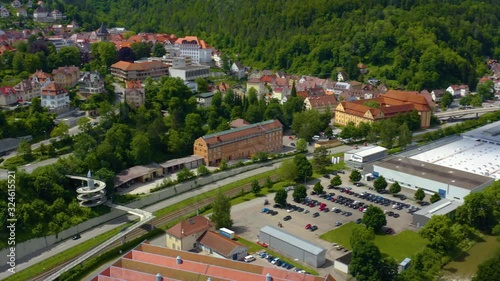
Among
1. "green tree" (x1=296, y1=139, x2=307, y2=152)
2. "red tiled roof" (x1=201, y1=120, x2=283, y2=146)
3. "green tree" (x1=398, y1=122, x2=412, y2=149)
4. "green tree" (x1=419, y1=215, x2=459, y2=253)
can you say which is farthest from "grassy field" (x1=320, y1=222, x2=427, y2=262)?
"green tree" (x1=398, y1=122, x2=412, y2=149)

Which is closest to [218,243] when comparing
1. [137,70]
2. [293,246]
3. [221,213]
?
[221,213]

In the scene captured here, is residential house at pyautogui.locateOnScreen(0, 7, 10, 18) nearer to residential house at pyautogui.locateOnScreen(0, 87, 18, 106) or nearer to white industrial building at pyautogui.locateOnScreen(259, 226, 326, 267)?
residential house at pyautogui.locateOnScreen(0, 87, 18, 106)

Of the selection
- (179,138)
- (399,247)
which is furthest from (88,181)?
(399,247)

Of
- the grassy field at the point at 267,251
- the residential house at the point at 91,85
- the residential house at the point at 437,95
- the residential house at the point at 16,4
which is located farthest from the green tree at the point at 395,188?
the residential house at the point at 16,4

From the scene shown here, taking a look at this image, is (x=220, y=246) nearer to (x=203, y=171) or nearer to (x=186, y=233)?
(x=186, y=233)

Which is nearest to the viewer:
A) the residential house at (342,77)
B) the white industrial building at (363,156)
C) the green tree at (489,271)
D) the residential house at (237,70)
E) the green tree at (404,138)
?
the green tree at (489,271)

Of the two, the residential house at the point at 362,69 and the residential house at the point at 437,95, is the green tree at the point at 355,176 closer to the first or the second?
the residential house at the point at 437,95

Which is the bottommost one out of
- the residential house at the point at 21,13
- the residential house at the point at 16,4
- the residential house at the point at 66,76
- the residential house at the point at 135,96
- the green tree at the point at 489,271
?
the green tree at the point at 489,271
